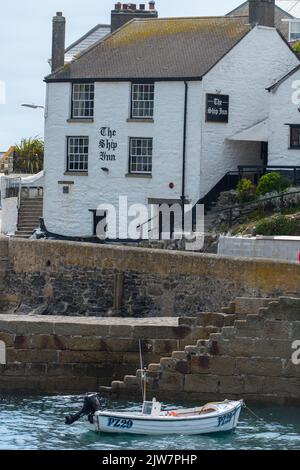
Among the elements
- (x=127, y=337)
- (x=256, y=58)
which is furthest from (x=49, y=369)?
(x=256, y=58)

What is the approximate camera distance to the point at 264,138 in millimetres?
49125

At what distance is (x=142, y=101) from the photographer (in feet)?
165

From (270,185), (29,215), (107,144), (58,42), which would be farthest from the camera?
(29,215)

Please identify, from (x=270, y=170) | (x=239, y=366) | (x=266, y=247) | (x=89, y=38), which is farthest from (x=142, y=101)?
(x=89, y=38)

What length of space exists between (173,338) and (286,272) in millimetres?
2944

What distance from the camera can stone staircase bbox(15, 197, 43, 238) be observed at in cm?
5262

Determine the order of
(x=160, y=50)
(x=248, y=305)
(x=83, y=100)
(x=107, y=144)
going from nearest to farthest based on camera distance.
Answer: (x=248, y=305) → (x=107, y=144) → (x=160, y=50) → (x=83, y=100)

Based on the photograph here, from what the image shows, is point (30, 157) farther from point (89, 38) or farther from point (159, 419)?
point (159, 419)

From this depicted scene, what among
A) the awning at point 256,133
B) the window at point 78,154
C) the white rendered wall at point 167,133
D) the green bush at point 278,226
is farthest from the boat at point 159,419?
the window at point 78,154

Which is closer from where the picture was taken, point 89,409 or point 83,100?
point 89,409

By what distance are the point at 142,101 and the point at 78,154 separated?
9.63ft

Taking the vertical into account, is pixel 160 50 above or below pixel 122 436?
Answer: above
